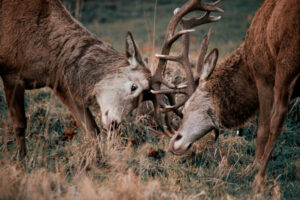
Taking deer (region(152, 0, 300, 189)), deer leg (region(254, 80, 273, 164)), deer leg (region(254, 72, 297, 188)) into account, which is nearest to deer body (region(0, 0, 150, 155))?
deer (region(152, 0, 300, 189))

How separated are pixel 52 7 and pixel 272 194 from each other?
3.68 meters

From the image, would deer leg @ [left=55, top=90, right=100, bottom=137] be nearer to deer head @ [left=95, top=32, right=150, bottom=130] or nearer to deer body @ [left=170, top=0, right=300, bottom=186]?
deer head @ [left=95, top=32, right=150, bottom=130]

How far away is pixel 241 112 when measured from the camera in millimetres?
4898

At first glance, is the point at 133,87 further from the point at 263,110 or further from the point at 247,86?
the point at 263,110

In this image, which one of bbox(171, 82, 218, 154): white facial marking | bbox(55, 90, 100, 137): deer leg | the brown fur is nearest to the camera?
the brown fur

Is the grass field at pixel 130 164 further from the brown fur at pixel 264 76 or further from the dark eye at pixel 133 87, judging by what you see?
the dark eye at pixel 133 87

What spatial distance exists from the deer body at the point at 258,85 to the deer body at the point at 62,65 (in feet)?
2.82

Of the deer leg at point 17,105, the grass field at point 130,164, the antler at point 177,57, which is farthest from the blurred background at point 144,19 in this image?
the deer leg at point 17,105

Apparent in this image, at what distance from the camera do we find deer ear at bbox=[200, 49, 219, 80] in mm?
4926

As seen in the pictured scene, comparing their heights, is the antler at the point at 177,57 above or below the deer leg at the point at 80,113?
above

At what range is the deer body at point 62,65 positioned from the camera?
15.8 ft

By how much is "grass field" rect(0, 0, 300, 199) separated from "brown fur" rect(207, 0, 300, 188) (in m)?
0.37

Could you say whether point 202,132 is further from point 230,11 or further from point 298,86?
point 230,11

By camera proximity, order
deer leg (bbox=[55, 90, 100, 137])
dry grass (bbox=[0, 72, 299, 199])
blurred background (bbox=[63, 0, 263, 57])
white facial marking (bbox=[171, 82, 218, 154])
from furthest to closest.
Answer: blurred background (bbox=[63, 0, 263, 57]), deer leg (bbox=[55, 90, 100, 137]), white facial marking (bbox=[171, 82, 218, 154]), dry grass (bbox=[0, 72, 299, 199])
